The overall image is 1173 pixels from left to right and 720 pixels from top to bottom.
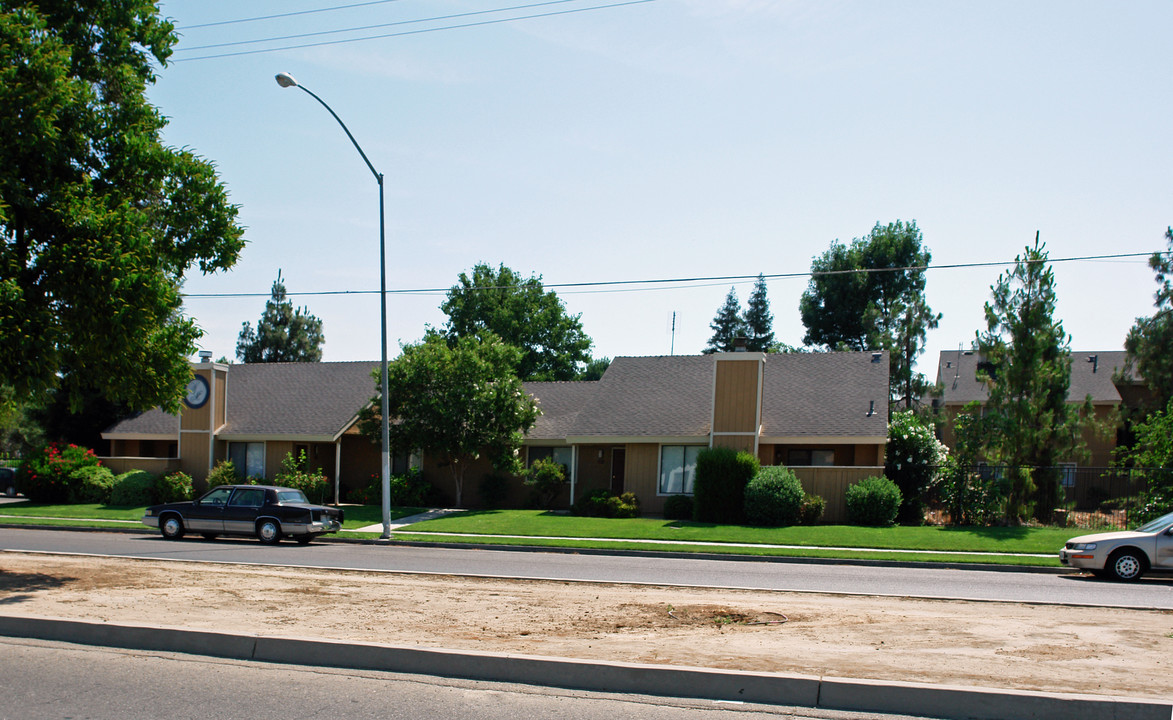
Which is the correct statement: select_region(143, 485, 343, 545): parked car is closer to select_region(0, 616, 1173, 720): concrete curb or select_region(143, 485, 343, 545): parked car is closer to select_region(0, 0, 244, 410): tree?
select_region(0, 0, 244, 410): tree

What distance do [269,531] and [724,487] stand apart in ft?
43.3

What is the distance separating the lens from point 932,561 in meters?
19.5

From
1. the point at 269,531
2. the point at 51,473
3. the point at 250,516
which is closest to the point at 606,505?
the point at 269,531

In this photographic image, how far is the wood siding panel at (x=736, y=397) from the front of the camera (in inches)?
1155

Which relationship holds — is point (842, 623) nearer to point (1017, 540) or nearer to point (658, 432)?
point (1017, 540)

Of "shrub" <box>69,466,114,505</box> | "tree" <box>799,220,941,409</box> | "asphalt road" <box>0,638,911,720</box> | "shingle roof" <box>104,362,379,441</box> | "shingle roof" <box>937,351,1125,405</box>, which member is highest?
"tree" <box>799,220,941,409</box>

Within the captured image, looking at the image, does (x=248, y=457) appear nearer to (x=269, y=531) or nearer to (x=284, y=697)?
(x=269, y=531)

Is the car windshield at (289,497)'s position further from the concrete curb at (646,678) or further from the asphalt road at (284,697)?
the asphalt road at (284,697)

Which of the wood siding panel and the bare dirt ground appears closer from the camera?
the bare dirt ground

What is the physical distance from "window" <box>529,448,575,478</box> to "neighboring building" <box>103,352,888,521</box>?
0.25 feet

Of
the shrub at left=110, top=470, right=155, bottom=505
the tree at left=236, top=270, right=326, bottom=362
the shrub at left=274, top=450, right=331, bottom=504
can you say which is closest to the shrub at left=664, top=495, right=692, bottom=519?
the shrub at left=274, top=450, right=331, bottom=504

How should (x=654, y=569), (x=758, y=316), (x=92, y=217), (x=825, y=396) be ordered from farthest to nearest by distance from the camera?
(x=758, y=316) < (x=825, y=396) < (x=654, y=569) < (x=92, y=217)

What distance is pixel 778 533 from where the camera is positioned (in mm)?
24859

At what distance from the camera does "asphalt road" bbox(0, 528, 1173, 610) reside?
1472 centimetres
